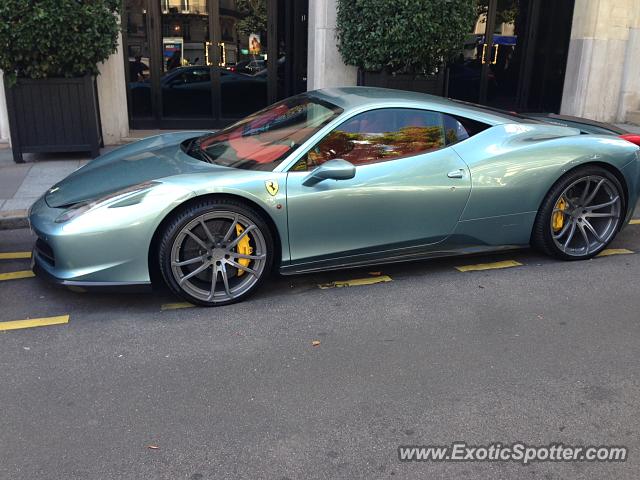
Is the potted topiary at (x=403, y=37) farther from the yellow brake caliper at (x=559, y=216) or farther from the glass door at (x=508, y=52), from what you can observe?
the yellow brake caliper at (x=559, y=216)

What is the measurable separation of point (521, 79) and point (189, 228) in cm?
1026

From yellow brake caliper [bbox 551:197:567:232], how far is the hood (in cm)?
269

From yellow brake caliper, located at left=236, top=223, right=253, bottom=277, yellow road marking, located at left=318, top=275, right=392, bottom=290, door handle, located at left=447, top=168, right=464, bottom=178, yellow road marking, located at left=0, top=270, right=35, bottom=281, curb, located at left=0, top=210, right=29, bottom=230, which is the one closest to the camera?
yellow brake caliper, located at left=236, top=223, right=253, bottom=277

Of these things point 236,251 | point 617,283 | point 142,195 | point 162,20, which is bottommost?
point 617,283

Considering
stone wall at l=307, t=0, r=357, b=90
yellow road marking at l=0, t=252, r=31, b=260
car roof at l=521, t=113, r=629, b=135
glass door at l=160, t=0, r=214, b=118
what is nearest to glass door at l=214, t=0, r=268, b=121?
glass door at l=160, t=0, r=214, b=118

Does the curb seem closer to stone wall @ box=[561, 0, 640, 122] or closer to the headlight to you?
the headlight

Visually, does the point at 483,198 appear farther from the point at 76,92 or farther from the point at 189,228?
the point at 76,92

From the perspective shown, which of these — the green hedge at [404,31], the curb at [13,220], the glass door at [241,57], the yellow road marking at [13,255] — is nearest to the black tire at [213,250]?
the yellow road marking at [13,255]

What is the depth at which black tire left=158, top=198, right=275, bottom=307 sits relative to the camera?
398 cm

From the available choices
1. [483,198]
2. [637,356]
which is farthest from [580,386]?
[483,198]

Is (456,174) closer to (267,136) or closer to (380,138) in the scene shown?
(380,138)

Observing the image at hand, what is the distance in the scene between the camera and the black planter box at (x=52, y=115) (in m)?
7.82

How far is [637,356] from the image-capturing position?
3641mm

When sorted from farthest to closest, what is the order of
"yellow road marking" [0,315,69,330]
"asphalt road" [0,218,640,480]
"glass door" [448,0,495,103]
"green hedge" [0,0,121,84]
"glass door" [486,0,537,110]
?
"glass door" [486,0,537,110] < "glass door" [448,0,495,103] < "green hedge" [0,0,121,84] < "yellow road marking" [0,315,69,330] < "asphalt road" [0,218,640,480]
